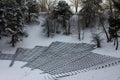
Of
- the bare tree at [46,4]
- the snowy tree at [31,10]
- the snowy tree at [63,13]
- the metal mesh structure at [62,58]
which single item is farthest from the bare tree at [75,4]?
the metal mesh structure at [62,58]

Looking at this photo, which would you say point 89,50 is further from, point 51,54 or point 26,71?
point 26,71

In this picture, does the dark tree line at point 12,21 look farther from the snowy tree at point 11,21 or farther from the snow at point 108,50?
the snow at point 108,50

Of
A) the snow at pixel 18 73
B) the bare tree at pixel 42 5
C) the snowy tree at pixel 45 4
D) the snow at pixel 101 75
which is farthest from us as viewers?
the bare tree at pixel 42 5

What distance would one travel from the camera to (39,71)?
1631 centimetres

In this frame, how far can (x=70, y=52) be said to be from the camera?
19.3 meters

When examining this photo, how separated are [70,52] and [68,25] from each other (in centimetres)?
570

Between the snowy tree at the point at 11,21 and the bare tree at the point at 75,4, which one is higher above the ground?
the bare tree at the point at 75,4

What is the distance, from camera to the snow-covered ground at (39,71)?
14023mm

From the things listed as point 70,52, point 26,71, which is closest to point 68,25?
point 70,52

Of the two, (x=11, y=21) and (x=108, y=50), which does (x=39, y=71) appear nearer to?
(x=108, y=50)

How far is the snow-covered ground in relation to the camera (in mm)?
14023

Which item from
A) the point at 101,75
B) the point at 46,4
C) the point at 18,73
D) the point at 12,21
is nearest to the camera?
the point at 101,75

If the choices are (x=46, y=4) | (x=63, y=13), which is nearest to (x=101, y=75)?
(x=63, y=13)

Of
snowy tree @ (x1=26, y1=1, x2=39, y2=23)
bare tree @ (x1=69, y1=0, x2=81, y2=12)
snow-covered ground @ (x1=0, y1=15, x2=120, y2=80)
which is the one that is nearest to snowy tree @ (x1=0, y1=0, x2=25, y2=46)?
snow-covered ground @ (x1=0, y1=15, x2=120, y2=80)
